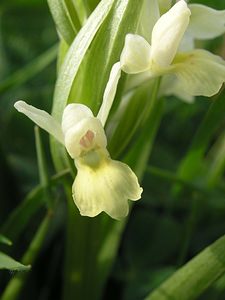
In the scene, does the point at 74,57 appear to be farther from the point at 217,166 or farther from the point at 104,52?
the point at 217,166

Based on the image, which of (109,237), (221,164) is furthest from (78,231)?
(221,164)

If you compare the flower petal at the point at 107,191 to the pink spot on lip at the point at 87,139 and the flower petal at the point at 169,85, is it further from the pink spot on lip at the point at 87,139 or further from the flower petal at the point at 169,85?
the flower petal at the point at 169,85

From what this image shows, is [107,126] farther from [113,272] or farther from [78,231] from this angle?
[113,272]

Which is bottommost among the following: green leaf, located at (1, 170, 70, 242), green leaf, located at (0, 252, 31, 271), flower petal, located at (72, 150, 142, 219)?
green leaf, located at (1, 170, 70, 242)

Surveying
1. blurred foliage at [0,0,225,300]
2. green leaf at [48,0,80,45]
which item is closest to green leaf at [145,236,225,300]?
blurred foliage at [0,0,225,300]

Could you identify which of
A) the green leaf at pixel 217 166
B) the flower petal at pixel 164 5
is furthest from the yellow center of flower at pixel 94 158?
the green leaf at pixel 217 166

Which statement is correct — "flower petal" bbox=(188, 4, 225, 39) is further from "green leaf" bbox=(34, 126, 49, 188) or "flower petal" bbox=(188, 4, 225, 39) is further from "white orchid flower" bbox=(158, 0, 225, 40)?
"green leaf" bbox=(34, 126, 49, 188)
